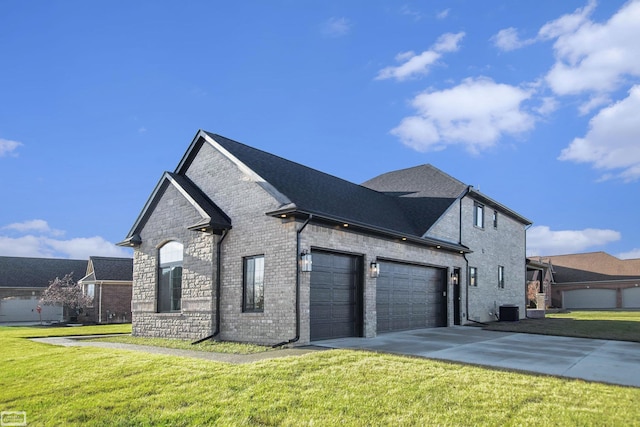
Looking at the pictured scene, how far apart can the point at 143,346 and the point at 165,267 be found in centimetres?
351

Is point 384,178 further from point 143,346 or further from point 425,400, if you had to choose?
point 425,400

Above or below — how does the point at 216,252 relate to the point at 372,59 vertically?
below

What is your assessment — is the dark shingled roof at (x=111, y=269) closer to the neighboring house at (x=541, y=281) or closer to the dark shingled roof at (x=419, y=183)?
the dark shingled roof at (x=419, y=183)

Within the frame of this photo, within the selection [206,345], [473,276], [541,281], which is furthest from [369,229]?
[541,281]

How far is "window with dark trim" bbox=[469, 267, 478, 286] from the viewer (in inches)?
894

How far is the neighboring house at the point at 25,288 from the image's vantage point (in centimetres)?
3788

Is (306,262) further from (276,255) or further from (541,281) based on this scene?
(541,281)

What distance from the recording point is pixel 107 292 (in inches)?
1359

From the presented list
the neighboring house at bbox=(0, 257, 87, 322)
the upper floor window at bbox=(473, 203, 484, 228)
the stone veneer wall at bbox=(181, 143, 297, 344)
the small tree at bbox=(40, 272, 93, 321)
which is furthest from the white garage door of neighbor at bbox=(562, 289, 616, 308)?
the neighboring house at bbox=(0, 257, 87, 322)

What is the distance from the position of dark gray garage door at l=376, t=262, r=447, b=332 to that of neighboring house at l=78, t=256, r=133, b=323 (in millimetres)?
24309

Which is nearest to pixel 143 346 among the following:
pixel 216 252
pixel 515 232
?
pixel 216 252

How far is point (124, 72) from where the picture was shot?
16203 mm

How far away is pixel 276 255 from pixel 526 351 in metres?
7.00

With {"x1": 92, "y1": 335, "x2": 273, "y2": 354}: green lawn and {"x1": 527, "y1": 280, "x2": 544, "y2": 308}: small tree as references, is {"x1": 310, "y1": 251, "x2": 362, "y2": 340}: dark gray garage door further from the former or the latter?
{"x1": 527, "y1": 280, "x2": 544, "y2": 308}: small tree
